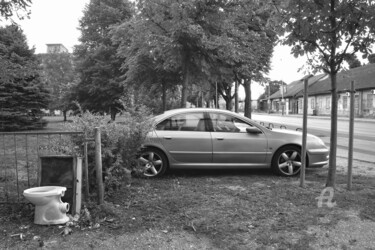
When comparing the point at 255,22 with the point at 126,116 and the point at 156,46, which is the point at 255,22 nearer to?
the point at 156,46

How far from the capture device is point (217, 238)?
3.95 m

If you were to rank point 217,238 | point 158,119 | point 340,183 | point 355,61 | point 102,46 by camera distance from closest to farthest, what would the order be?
point 217,238 < point 355,61 < point 340,183 < point 158,119 < point 102,46

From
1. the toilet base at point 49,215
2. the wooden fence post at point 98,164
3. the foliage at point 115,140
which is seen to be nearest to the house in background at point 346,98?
the foliage at point 115,140

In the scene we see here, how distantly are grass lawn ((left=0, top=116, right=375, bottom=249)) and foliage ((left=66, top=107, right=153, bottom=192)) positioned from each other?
340 mm

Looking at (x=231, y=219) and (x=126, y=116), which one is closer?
(x=231, y=219)

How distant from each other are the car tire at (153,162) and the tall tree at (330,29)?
3.12 m

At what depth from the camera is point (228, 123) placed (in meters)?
7.37

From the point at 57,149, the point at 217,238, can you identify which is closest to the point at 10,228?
the point at 57,149

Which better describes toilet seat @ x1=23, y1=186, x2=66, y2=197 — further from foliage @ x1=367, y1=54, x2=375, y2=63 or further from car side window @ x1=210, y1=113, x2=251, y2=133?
foliage @ x1=367, y1=54, x2=375, y2=63

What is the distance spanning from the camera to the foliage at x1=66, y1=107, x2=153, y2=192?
16.8 feet

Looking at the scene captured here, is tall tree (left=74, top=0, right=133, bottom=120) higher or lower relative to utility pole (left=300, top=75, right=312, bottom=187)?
higher

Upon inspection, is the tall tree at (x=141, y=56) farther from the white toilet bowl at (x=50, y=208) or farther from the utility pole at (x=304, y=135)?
the white toilet bowl at (x=50, y=208)

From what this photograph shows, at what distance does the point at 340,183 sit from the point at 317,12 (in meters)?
3.17

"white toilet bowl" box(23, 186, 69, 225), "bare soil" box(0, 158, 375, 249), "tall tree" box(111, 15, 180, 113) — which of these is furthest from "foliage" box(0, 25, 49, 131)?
"white toilet bowl" box(23, 186, 69, 225)
